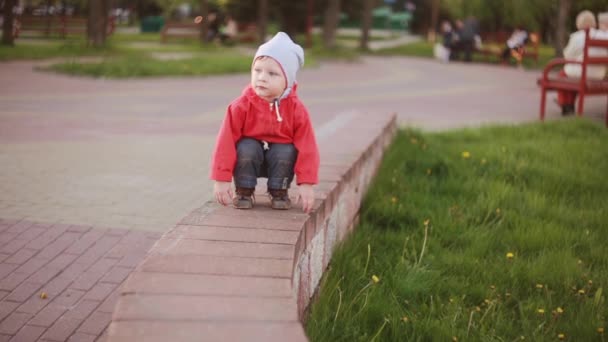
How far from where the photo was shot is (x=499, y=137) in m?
7.55

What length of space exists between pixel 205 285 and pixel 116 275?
1503 mm

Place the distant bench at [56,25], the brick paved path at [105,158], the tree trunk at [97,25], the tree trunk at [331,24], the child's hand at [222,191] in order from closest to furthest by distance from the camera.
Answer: the child's hand at [222,191]
the brick paved path at [105,158]
the tree trunk at [97,25]
the tree trunk at [331,24]
the distant bench at [56,25]

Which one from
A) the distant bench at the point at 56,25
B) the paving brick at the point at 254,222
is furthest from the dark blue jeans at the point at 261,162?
the distant bench at the point at 56,25

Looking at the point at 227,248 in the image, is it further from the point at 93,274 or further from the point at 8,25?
the point at 8,25

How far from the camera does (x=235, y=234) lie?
9.84 feet

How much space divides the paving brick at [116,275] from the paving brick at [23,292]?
0.34 m

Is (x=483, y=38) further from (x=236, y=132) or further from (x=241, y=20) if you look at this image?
(x=236, y=132)

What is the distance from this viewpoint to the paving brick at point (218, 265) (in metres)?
2.57

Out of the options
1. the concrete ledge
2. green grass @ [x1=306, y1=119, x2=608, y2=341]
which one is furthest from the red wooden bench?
the concrete ledge

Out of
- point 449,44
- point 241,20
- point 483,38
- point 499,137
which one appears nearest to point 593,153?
point 499,137


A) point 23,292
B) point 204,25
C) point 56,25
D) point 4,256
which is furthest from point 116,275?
point 56,25

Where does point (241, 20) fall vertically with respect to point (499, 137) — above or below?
above

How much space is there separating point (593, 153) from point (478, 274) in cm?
327

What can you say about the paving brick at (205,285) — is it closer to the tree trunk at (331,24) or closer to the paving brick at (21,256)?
the paving brick at (21,256)
